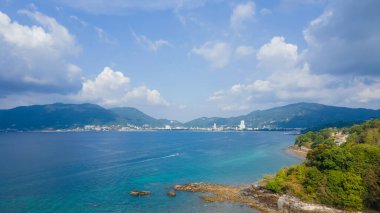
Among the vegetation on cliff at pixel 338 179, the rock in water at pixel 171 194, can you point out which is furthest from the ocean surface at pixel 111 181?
the vegetation on cliff at pixel 338 179

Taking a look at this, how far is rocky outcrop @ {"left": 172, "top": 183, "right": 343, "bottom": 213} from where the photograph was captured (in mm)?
36091

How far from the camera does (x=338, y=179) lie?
37.9 metres

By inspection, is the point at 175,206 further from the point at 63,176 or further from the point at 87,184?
the point at 63,176

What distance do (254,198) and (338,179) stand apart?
11545 millimetres

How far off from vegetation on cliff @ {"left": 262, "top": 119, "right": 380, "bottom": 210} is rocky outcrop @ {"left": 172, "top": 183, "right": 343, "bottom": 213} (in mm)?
1863

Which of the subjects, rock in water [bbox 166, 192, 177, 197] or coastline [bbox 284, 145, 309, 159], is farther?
coastline [bbox 284, 145, 309, 159]

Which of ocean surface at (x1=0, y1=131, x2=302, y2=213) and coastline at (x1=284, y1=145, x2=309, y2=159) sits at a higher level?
coastline at (x1=284, y1=145, x2=309, y2=159)

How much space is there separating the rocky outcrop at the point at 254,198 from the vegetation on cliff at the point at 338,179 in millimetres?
1863

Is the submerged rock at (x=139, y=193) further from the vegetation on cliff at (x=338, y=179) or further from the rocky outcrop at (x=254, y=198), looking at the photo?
the vegetation on cliff at (x=338, y=179)

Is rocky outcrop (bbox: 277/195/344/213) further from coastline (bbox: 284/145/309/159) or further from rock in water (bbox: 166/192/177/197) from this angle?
coastline (bbox: 284/145/309/159)

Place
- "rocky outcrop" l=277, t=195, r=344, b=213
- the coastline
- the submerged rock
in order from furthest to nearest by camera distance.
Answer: the coastline < the submerged rock < "rocky outcrop" l=277, t=195, r=344, b=213

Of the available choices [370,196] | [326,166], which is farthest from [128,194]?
[370,196]

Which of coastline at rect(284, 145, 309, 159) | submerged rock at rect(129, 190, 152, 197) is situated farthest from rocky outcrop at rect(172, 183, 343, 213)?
coastline at rect(284, 145, 309, 159)

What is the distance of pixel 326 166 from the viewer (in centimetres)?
4088
